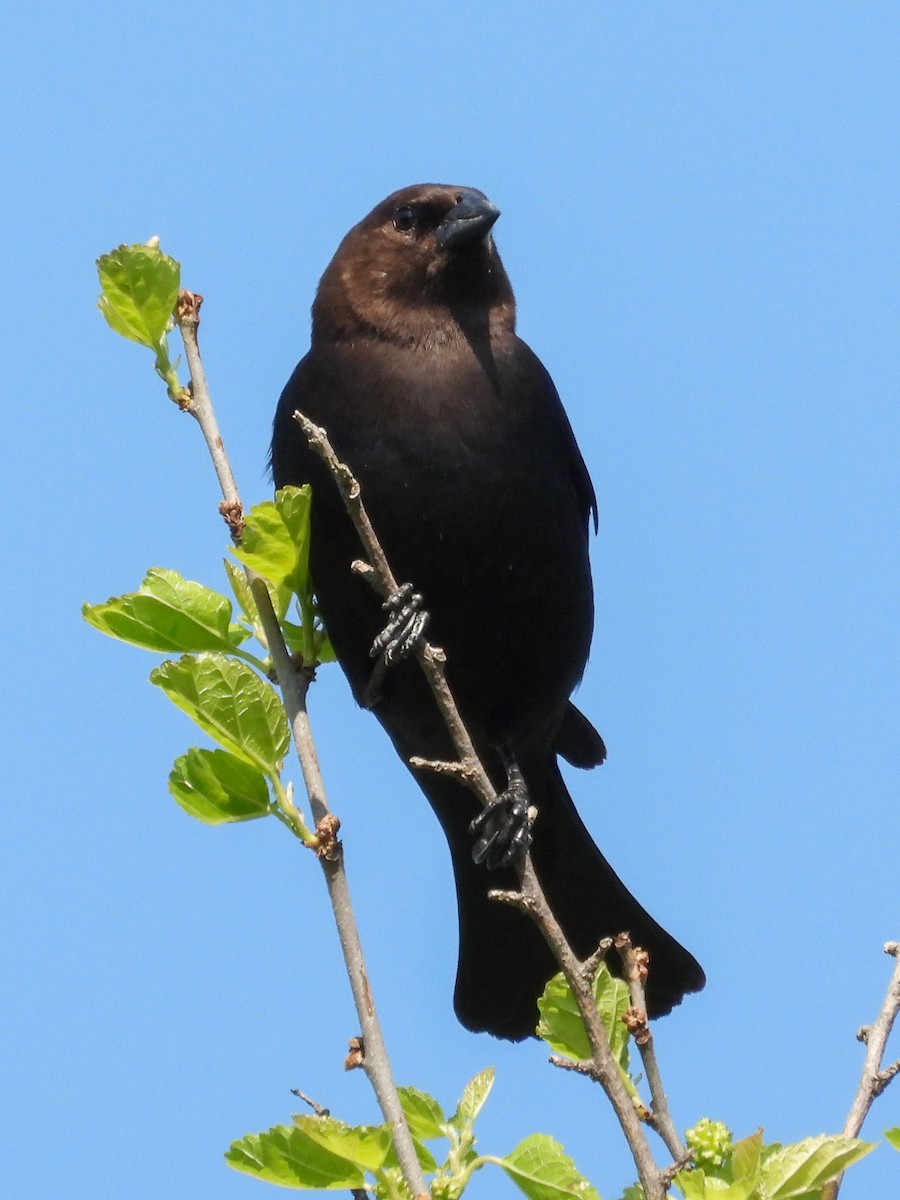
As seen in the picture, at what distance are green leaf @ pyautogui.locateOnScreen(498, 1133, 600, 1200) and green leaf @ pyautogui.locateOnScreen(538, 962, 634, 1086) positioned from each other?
23 centimetres

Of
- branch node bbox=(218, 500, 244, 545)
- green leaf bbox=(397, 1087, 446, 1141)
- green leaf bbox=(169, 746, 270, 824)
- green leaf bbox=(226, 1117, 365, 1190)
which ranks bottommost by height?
green leaf bbox=(226, 1117, 365, 1190)

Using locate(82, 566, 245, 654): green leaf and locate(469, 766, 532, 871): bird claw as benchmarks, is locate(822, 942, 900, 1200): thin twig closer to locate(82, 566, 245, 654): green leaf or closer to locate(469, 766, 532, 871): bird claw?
Result: locate(82, 566, 245, 654): green leaf

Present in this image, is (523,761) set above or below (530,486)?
below

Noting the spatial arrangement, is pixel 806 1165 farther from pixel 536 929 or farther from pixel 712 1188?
pixel 536 929

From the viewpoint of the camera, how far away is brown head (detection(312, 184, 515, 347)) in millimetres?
4434

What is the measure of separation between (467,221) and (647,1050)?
2588mm

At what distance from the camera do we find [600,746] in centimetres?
493

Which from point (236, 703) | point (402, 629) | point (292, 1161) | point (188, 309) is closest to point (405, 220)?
point (402, 629)

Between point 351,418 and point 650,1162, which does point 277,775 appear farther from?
point 351,418

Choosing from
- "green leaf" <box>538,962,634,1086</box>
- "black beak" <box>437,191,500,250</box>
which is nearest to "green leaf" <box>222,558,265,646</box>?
"green leaf" <box>538,962,634,1086</box>

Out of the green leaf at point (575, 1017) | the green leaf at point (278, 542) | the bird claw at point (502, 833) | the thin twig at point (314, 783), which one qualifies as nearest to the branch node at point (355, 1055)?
the thin twig at point (314, 783)

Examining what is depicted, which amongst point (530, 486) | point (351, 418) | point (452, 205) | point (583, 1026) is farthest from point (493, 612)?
point (583, 1026)

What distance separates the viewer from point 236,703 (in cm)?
280

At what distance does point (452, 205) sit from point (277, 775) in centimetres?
221
